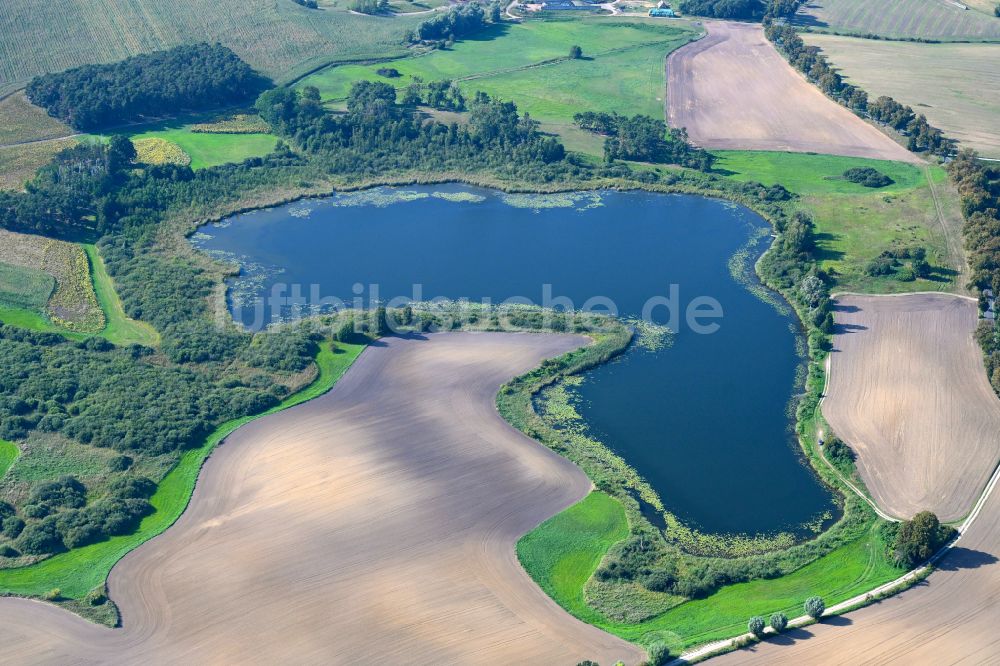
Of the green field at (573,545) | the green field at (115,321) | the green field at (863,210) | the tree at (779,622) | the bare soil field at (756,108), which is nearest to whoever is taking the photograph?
the tree at (779,622)

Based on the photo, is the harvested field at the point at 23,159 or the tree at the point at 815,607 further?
the harvested field at the point at 23,159

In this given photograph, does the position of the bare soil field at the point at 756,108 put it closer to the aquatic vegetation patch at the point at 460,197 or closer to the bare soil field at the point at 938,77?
the bare soil field at the point at 938,77

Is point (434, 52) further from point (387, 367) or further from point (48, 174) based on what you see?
point (387, 367)

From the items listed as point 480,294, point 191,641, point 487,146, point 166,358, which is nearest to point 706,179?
point 487,146

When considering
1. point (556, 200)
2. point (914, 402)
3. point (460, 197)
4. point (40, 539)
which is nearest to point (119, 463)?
point (40, 539)

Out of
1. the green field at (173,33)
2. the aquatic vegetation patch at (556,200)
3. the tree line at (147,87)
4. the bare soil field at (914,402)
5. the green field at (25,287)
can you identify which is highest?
the green field at (173,33)

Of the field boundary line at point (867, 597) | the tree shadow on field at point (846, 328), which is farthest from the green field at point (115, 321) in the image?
the tree shadow on field at point (846, 328)
